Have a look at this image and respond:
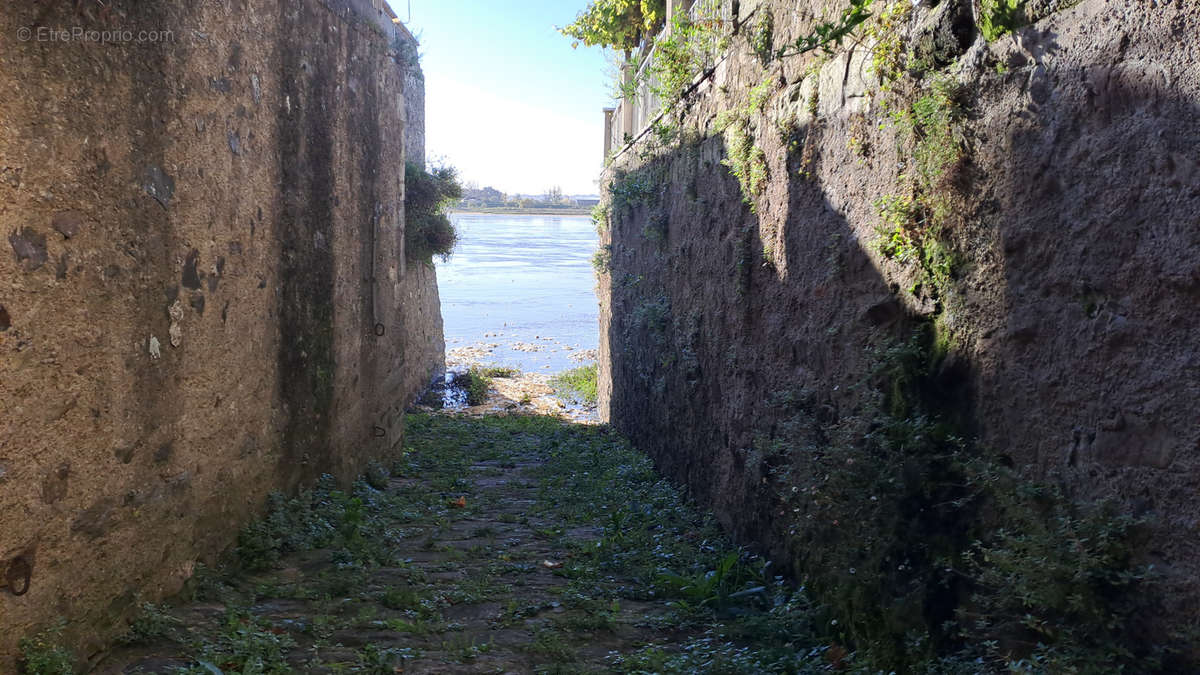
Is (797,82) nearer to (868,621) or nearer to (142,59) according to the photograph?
(868,621)

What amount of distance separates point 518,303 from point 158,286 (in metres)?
27.6

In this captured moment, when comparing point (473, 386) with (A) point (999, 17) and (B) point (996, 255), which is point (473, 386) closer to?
(B) point (996, 255)

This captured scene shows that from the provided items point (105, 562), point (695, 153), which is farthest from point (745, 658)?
point (695, 153)

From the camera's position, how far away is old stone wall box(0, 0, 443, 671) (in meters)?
2.74

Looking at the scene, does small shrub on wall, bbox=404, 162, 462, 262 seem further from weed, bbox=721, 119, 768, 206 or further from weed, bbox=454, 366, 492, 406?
weed, bbox=721, 119, 768, 206

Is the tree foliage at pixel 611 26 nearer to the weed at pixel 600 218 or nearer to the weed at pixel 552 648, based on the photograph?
the weed at pixel 600 218

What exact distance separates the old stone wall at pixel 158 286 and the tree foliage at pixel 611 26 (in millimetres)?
5866

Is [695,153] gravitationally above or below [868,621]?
above

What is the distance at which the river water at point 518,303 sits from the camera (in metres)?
21.4

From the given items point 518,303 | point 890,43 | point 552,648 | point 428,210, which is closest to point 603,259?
point 428,210

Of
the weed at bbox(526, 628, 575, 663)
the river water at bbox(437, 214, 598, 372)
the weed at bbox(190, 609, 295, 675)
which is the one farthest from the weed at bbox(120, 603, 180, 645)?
the river water at bbox(437, 214, 598, 372)

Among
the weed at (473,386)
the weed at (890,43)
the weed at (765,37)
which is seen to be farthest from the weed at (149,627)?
the weed at (473,386)

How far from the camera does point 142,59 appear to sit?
334cm

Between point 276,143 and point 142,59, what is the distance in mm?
1449
